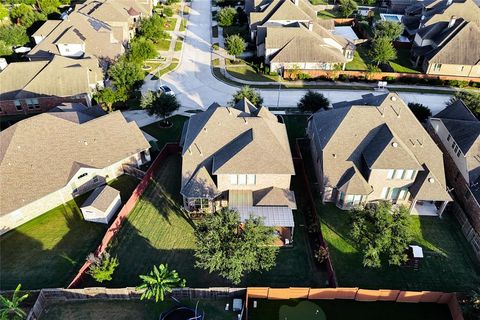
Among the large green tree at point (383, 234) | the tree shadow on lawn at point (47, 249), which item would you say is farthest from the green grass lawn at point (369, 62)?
the tree shadow on lawn at point (47, 249)

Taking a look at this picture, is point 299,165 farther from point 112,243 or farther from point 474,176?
point 112,243

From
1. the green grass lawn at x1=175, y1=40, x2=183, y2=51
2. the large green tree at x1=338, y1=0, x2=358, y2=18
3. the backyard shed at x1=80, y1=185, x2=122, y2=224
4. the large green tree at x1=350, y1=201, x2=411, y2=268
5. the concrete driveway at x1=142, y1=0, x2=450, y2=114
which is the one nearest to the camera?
the large green tree at x1=350, y1=201, x2=411, y2=268

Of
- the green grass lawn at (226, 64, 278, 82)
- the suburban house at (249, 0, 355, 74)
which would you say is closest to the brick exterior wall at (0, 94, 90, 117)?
the green grass lawn at (226, 64, 278, 82)

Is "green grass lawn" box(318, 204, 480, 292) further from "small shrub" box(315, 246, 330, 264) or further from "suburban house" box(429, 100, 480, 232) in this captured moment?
"suburban house" box(429, 100, 480, 232)

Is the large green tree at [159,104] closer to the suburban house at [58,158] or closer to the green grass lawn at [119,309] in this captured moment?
the suburban house at [58,158]

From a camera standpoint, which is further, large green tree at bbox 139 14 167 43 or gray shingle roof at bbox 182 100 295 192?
large green tree at bbox 139 14 167 43

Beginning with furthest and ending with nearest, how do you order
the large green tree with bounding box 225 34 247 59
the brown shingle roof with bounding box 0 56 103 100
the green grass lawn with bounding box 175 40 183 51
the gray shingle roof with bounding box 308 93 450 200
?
the green grass lawn with bounding box 175 40 183 51
the large green tree with bounding box 225 34 247 59
the brown shingle roof with bounding box 0 56 103 100
the gray shingle roof with bounding box 308 93 450 200

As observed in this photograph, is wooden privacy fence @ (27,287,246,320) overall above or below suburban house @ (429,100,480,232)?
below
